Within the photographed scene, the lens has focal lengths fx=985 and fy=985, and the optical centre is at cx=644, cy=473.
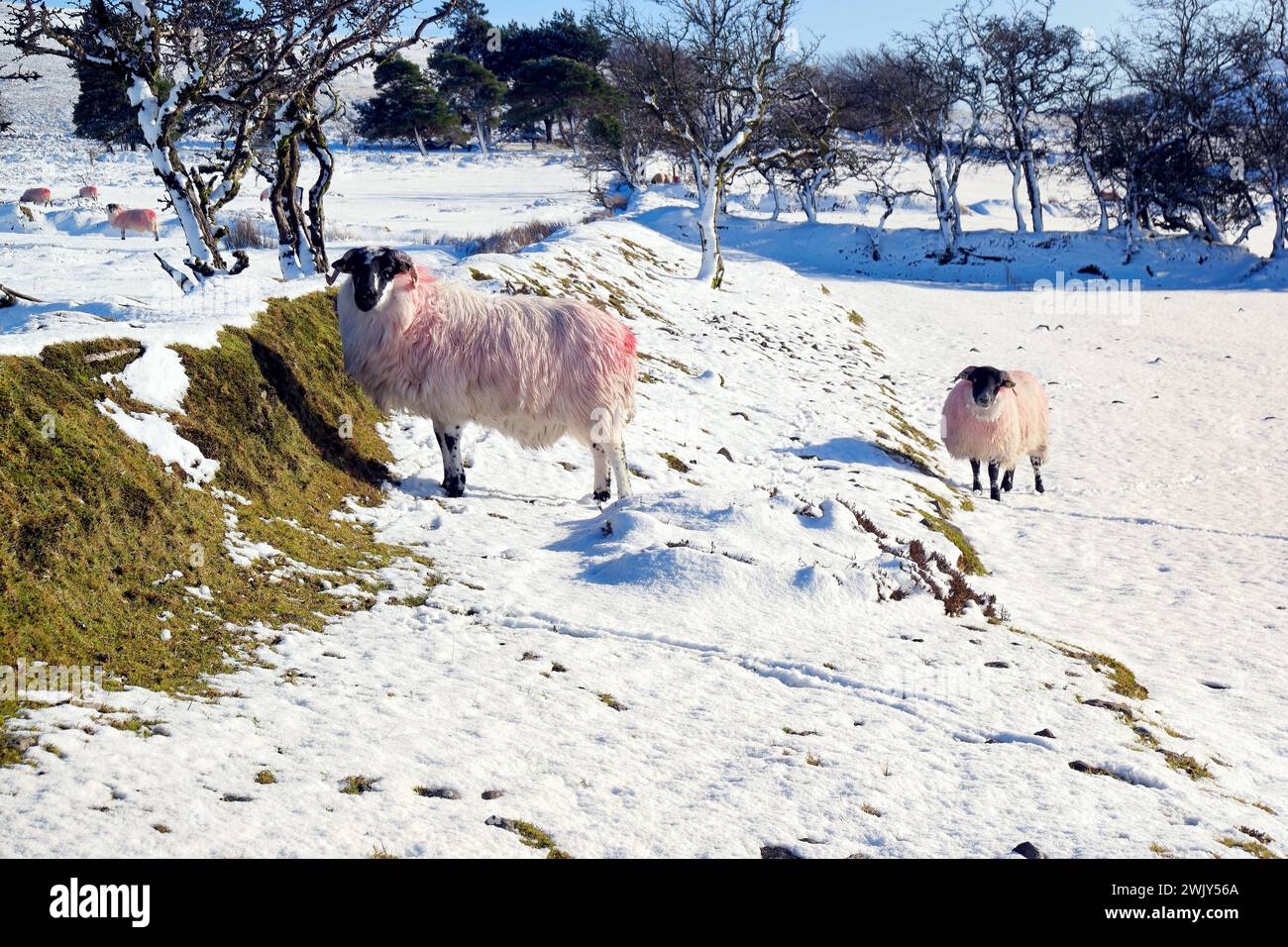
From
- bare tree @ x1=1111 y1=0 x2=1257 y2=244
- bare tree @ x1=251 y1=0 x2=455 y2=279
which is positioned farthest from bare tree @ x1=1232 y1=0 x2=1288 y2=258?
bare tree @ x1=251 y1=0 x2=455 y2=279

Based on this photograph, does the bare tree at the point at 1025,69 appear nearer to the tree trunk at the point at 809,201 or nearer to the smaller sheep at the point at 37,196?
the tree trunk at the point at 809,201

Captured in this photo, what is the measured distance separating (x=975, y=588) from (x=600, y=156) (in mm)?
49977

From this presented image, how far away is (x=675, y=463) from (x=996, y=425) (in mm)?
4794

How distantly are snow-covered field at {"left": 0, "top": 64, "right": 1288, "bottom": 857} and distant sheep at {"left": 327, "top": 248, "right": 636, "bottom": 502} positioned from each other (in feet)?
2.21

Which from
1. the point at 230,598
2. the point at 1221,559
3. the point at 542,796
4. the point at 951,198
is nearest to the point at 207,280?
the point at 230,598

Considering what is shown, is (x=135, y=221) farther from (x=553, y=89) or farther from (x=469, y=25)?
(x=553, y=89)

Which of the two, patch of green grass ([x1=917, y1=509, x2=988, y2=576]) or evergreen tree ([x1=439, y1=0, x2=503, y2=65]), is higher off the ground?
evergreen tree ([x1=439, y1=0, x2=503, y2=65])

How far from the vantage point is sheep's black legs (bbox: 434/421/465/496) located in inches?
305

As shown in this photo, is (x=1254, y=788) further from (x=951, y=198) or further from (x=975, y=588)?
(x=951, y=198)

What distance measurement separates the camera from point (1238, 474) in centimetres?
1392

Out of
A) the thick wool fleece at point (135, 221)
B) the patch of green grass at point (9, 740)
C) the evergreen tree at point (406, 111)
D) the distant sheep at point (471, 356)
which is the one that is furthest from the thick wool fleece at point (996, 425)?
the evergreen tree at point (406, 111)

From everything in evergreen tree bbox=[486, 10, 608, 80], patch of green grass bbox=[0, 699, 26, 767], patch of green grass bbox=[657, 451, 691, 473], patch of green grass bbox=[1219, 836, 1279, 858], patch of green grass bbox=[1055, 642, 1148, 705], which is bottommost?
patch of green grass bbox=[1055, 642, 1148, 705]

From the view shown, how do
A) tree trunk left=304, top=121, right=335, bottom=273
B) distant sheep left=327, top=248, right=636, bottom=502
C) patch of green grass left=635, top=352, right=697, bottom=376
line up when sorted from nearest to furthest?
distant sheep left=327, top=248, right=636, bottom=502 → tree trunk left=304, top=121, right=335, bottom=273 → patch of green grass left=635, top=352, right=697, bottom=376

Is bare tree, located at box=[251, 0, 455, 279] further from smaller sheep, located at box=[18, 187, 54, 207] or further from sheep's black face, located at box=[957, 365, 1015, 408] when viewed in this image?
smaller sheep, located at box=[18, 187, 54, 207]
